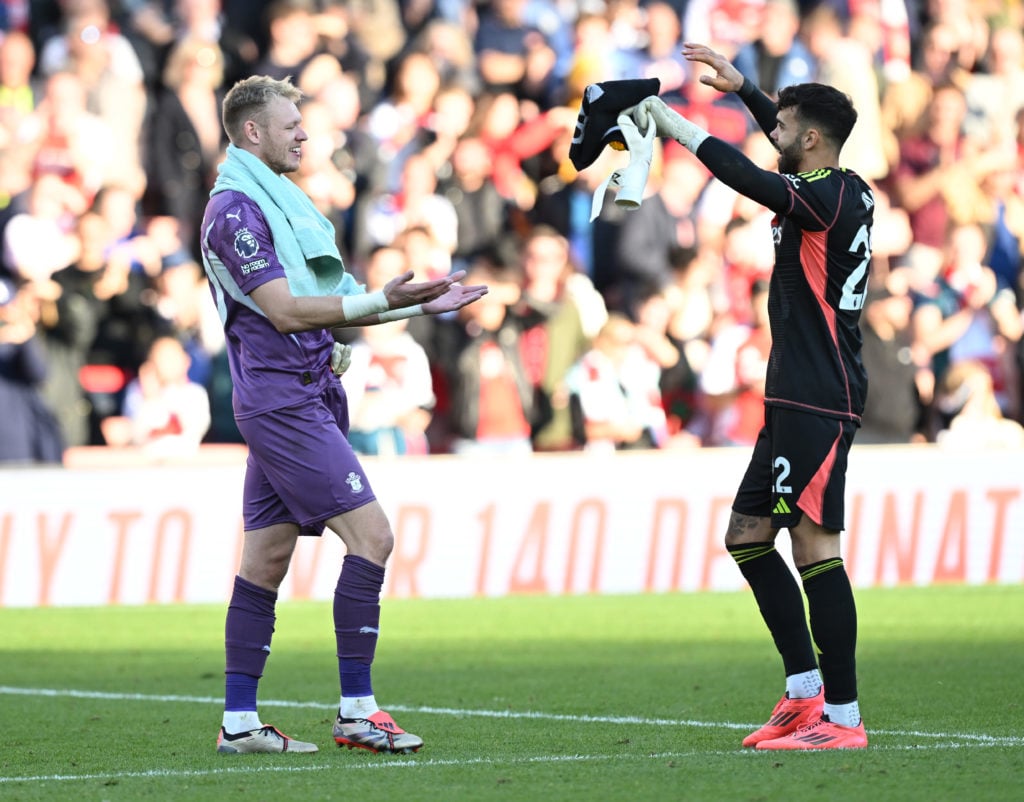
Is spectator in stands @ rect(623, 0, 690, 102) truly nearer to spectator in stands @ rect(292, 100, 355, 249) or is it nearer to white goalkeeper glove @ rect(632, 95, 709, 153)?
spectator in stands @ rect(292, 100, 355, 249)

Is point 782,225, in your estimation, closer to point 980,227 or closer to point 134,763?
point 134,763

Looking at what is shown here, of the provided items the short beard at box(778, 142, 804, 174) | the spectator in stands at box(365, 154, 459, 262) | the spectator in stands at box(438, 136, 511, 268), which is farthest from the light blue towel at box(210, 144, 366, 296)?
the spectator in stands at box(438, 136, 511, 268)

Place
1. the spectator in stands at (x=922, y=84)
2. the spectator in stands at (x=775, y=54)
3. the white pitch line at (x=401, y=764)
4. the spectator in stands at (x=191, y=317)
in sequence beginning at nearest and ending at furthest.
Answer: the white pitch line at (x=401, y=764) < the spectator in stands at (x=191, y=317) < the spectator in stands at (x=775, y=54) < the spectator in stands at (x=922, y=84)

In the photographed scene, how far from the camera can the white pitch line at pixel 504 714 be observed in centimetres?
727

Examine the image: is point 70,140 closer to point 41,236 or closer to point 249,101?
point 41,236

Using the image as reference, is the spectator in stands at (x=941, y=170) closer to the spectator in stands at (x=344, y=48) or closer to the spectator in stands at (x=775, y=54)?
the spectator in stands at (x=775, y=54)

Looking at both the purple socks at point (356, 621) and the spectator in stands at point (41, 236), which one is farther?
the spectator in stands at point (41, 236)

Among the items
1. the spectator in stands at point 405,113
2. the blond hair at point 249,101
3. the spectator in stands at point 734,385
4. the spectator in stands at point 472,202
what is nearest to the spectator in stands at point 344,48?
the spectator in stands at point 405,113

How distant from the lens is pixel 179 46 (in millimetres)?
16953

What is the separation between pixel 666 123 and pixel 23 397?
8.80 metres

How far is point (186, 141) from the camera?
1650cm

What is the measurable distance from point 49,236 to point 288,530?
8.62 m

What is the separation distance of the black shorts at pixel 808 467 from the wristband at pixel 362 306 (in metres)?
1.53

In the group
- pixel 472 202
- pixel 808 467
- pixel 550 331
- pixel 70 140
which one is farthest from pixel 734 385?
pixel 808 467
